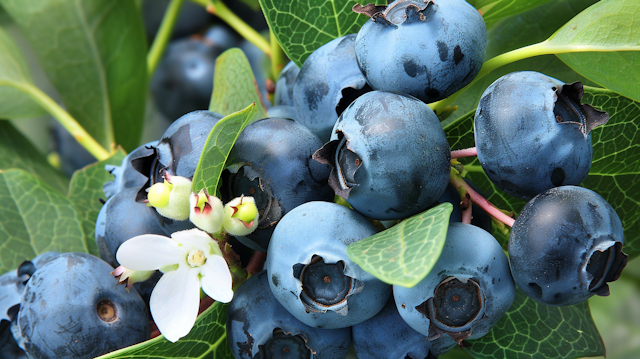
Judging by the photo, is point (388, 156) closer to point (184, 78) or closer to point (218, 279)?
point (218, 279)

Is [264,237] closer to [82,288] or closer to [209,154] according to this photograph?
[209,154]

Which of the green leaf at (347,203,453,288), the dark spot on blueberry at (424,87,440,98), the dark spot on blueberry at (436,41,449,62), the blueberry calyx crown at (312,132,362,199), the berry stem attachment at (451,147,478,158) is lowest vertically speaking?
the berry stem attachment at (451,147,478,158)

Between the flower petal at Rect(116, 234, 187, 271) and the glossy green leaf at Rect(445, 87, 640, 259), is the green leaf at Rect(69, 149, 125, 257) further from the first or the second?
the glossy green leaf at Rect(445, 87, 640, 259)

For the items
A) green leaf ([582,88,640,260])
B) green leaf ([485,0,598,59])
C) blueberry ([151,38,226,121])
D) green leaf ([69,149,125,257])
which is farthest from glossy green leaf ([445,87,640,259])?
blueberry ([151,38,226,121])

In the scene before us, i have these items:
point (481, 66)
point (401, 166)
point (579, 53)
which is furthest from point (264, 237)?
point (579, 53)

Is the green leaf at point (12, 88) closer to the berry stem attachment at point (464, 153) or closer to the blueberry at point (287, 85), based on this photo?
the blueberry at point (287, 85)

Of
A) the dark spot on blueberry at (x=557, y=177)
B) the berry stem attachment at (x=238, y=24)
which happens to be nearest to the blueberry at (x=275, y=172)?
the dark spot on blueberry at (x=557, y=177)

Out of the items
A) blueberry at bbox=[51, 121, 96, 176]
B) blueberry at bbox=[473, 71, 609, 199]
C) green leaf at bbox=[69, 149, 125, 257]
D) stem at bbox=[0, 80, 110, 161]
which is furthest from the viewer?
blueberry at bbox=[51, 121, 96, 176]
